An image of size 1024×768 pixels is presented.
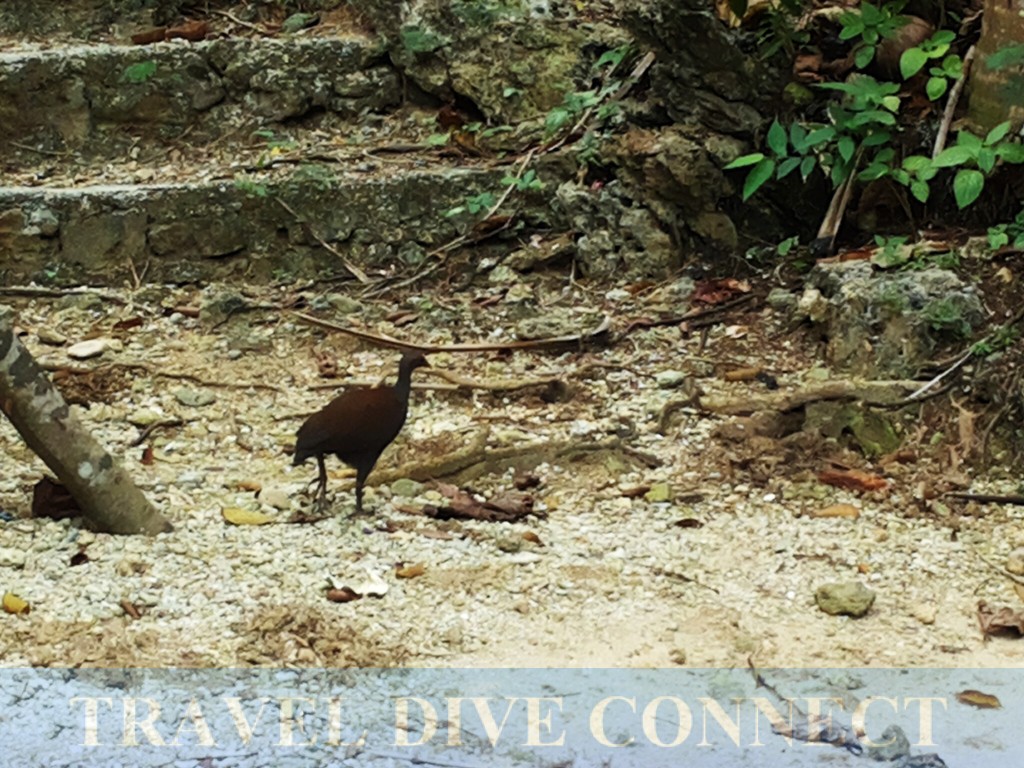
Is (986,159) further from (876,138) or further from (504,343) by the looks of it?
(504,343)

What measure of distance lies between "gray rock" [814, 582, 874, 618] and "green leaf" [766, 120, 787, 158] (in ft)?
7.20

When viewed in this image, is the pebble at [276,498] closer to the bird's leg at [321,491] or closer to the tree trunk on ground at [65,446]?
the bird's leg at [321,491]

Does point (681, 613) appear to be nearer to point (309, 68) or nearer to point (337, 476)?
point (337, 476)

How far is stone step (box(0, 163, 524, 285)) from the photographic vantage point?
232 inches

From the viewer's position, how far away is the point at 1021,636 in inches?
123

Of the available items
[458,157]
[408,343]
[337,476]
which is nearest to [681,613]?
[337,476]

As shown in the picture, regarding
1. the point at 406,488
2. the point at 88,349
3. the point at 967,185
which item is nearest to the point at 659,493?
the point at 406,488

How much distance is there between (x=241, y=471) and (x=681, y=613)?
1671 millimetres

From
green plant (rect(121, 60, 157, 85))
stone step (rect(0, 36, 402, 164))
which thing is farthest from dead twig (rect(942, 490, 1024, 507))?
green plant (rect(121, 60, 157, 85))

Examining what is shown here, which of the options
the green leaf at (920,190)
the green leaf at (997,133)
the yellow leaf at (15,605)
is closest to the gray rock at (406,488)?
the yellow leaf at (15,605)

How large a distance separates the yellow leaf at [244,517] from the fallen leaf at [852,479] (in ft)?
5.63

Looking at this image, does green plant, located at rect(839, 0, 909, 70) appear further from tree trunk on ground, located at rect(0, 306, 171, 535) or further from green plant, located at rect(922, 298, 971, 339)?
tree trunk on ground, located at rect(0, 306, 171, 535)

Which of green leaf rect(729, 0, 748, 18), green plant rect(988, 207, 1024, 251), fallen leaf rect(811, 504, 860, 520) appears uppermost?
green leaf rect(729, 0, 748, 18)

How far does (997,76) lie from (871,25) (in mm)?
539
